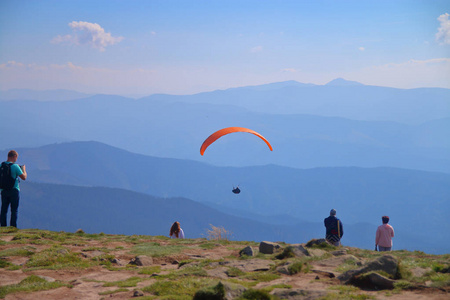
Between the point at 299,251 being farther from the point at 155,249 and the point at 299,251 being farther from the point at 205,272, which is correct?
the point at 155,249

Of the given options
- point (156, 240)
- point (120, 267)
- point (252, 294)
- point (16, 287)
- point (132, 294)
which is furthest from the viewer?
point (156, 240)

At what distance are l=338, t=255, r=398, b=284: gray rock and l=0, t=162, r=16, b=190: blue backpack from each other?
42.2ft

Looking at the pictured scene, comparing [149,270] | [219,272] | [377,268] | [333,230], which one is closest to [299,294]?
[377,268]

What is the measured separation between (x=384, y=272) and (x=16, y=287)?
27.2 ft

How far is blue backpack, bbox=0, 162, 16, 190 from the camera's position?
16181 millimetres

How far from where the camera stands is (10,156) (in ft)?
53.2

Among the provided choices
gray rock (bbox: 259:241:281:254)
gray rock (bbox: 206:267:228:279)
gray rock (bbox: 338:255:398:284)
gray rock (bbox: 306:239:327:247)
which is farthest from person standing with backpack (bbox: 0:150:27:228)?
gray rock (bbox: 338:255:398:284)

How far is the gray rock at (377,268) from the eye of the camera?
30.4 ft

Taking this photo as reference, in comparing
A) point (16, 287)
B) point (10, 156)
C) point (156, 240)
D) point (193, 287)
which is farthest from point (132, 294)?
point (10, 156)

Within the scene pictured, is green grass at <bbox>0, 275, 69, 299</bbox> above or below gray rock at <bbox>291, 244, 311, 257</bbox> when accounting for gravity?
below

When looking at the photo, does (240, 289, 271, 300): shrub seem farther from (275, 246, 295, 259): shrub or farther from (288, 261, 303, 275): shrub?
(275, 246, 295, 259): shrub

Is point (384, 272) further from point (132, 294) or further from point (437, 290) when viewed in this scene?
point (132, 294)

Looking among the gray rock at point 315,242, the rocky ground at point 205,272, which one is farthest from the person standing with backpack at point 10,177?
the gray rock at point 315,242

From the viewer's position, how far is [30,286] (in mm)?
9898
